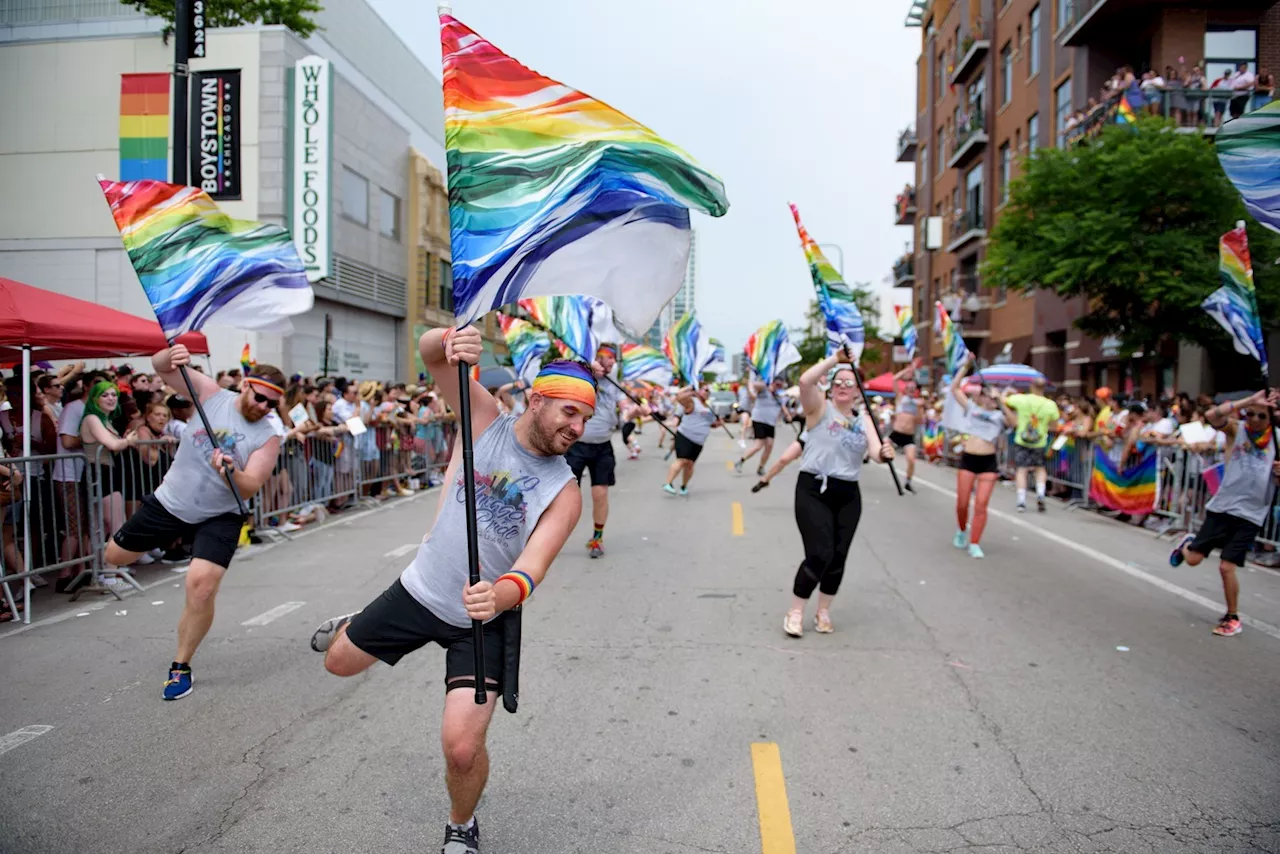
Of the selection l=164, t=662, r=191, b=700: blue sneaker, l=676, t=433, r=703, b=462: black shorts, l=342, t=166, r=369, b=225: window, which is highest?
l=342, t=166, r=369, b=225: window

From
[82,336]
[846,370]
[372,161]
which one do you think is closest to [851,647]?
[846,370]

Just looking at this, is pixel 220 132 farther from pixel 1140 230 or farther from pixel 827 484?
pixel 827 484

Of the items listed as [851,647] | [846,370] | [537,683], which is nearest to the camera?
[537,683]

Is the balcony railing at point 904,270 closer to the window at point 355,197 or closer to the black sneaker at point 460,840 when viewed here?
the window at point 355,197

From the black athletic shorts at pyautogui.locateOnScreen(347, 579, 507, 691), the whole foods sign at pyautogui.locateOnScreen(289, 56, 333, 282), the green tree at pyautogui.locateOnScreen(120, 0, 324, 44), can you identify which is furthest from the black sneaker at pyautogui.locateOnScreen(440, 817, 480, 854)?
the green tree at pyautogui.locateOnScreen(120, 0, 324, 44)

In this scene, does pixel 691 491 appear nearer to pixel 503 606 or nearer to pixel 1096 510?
pixel 1096 510

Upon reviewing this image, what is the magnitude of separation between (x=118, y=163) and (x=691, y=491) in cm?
1879

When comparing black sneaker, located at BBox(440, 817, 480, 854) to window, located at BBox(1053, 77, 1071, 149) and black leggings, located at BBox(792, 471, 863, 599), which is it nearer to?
black leggings, located at BBox(792, 471, 863, 599)

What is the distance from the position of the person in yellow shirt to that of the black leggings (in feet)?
26.6

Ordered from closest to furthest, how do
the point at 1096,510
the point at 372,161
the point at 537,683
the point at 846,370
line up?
the point at 537,683, the point at 846,370, the point at 1096,510, the point at 372,161

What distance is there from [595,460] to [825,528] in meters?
3.52

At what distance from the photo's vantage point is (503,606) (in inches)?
115

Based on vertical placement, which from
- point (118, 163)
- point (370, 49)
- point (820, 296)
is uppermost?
point (370, 49)

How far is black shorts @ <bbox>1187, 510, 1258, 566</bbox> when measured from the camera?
21.2ft
